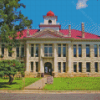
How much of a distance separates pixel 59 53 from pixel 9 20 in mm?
14382

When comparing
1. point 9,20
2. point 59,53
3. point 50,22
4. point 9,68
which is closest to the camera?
point 9,68

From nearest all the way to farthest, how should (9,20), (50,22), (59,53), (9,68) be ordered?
(9,68) < (9,20) < (59,53) < (50,22)

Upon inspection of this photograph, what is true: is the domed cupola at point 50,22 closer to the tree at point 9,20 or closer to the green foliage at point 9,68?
the tree at point 9,20

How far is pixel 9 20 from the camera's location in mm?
27781

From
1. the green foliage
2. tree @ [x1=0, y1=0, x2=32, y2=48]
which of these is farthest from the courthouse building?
the green foliage

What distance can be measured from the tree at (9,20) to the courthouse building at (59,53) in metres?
8.30

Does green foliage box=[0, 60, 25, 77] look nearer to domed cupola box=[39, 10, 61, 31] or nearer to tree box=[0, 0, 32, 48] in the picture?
tree box=[0, 0, 32, 48]

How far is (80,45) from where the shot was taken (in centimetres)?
3844

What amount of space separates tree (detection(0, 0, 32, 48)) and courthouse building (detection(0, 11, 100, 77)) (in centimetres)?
830

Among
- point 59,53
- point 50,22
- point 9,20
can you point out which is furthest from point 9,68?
point 50,22

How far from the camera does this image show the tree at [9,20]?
2598 centimetres

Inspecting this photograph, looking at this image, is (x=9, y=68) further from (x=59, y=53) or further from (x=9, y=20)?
A: (x=59, y=53)

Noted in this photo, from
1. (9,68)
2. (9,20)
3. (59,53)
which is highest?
(9,20)

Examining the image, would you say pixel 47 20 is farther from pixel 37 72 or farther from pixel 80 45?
pixel 37 72
